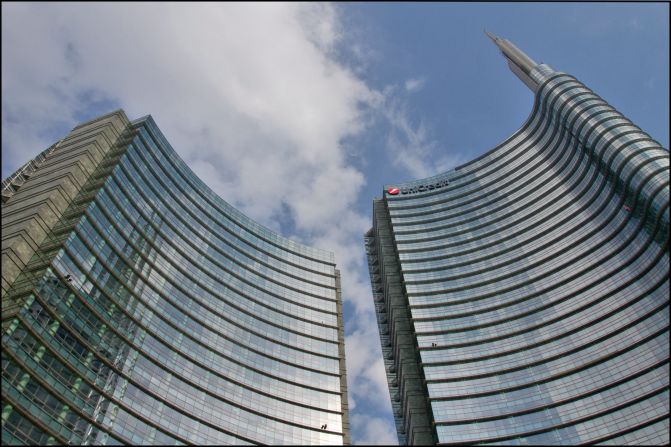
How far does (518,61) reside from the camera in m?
144

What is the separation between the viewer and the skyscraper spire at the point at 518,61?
138750 mm

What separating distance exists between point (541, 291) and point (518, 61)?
253 feet

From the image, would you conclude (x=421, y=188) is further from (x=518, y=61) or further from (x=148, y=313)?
(x=148, y=313)

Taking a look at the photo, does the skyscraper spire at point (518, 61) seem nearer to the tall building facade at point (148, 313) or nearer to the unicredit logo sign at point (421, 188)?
the unicredit logo sign at point (421, 188)

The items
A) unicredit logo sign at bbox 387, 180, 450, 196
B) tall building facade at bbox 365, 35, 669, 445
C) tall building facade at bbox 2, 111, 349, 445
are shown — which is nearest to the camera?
tall building facade at bbox 2, 111, 349, 445

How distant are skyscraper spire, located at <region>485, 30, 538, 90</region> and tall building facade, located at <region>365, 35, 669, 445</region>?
57.7 feet

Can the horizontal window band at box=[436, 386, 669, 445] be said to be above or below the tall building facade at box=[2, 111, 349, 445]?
below

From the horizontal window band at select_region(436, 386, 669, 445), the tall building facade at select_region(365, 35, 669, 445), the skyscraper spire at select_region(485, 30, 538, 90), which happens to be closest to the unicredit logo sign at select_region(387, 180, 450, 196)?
the tall building facade at select_region(365, 35, 669, 445)

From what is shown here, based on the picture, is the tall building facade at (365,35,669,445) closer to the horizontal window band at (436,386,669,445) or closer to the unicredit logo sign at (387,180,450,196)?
the horizontal window band at (436,386,669,445)

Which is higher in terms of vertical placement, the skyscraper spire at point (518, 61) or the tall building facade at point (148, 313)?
the skyscraper spire at point (518, 61)

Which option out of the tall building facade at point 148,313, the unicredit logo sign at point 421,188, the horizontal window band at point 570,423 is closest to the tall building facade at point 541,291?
the horizontal window band at point 570,423

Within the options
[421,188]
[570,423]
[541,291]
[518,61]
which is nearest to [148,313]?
[570,423]

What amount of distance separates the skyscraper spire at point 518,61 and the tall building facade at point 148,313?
80116 millimetres

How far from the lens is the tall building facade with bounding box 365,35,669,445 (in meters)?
76.0
